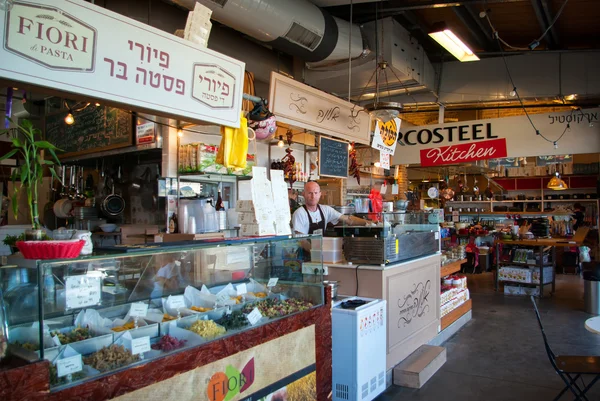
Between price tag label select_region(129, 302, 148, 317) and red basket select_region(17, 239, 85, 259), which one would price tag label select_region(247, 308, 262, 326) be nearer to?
price tag label select_region(129, 302, 148, 317)

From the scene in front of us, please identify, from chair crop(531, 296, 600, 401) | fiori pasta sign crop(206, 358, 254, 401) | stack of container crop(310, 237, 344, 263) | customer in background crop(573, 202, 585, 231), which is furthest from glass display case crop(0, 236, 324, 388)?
customer in background crop(573, 202, 585, 231)

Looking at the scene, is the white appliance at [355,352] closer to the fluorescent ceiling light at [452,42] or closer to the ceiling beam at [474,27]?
the fluorescent ceiling light at [452,42]

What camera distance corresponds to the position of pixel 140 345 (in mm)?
2148

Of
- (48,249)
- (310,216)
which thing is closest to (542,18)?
(310,216)

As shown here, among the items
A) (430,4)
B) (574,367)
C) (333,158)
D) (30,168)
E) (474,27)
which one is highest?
(474,27)

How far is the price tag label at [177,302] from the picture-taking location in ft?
8.99

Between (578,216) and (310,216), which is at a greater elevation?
(310,216)

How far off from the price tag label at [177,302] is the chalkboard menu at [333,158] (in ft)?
14.7

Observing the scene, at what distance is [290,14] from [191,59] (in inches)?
110

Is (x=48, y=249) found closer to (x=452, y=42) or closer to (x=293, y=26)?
(x=293, y=26)

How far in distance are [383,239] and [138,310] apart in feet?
8.18

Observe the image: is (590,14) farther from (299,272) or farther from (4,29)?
(4,29)

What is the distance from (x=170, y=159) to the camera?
600 centimetres

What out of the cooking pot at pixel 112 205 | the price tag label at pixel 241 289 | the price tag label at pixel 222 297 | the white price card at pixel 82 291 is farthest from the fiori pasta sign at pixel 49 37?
the cooking pot at pixel 112 205
